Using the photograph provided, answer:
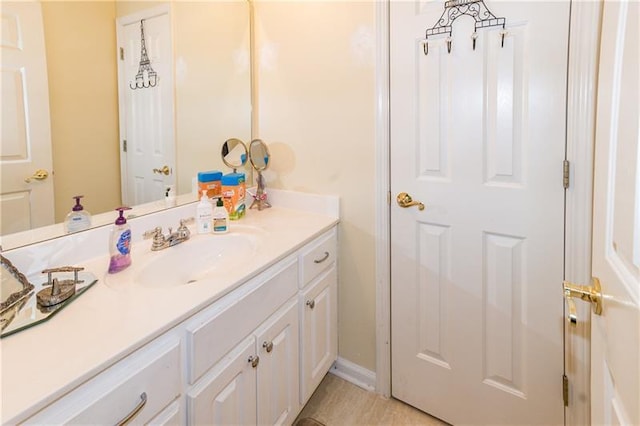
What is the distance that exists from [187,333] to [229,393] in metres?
0.28

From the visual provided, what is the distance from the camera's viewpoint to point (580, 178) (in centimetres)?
115

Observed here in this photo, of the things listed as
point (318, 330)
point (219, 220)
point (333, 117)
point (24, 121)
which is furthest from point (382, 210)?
point (24, 121)

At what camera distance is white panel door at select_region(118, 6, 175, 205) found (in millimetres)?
1293

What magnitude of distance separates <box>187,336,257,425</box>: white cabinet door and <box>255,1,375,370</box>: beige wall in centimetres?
74

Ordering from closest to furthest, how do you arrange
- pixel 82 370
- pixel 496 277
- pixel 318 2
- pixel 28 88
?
pixel 82 370 → pixel 28 88 → pixel 496 277 → pixel 318 2

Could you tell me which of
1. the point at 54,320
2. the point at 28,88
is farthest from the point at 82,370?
the point at 28,88

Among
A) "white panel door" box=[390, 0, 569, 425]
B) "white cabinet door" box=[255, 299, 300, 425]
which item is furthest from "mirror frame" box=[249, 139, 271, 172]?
"white cabinet door" box=[255, 299, 300, 425]

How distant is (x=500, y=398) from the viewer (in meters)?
1.41

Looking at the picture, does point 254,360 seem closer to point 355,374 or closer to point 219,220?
point 219,220

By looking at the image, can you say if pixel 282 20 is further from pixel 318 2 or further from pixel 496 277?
pixel 496 277

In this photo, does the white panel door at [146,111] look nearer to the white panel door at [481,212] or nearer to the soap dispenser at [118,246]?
the soap dispenser at [118,246]

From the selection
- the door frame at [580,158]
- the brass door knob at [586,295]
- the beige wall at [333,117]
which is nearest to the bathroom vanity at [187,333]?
the beige wall at [333,117]

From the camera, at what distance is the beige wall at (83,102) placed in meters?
1.10

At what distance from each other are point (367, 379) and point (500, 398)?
59cm
